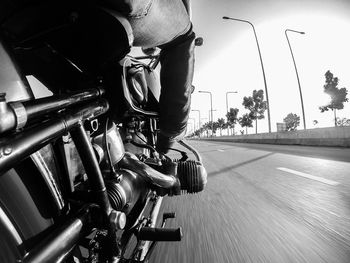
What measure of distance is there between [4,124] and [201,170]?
1.68m

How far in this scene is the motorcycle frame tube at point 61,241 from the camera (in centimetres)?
61

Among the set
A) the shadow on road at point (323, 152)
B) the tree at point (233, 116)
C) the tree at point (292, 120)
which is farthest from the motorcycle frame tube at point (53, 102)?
the tree at point (292, 120)

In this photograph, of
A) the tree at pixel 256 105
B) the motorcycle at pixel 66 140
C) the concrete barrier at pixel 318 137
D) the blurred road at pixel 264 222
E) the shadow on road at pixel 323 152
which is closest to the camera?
the motorcycle at pixel 66 140

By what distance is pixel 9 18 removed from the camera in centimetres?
81

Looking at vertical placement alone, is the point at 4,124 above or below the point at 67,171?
above

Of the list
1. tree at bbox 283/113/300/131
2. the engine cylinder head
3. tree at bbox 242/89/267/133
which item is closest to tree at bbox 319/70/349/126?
tree at bbox 242/89/267/133

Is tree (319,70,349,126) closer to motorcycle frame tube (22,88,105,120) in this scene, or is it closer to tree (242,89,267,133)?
tree (242,89,267,133)

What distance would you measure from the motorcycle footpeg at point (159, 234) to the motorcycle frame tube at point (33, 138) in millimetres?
679

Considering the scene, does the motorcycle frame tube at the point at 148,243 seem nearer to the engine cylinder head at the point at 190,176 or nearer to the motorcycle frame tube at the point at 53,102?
the engine cylinder head at the point at 190,176

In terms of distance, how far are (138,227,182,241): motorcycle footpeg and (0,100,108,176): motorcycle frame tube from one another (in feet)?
2.23

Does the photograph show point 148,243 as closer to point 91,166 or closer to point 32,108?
point 91,166

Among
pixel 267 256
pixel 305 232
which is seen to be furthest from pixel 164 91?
pixel 305 232

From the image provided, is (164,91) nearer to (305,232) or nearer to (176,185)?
(176,185)

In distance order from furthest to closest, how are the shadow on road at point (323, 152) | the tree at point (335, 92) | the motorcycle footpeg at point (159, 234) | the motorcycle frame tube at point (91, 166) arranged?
the tree at point (335, 92), the shadow on road at point (323, 152), the motorcycle footpeg at point (159, 234), the motorcycle frame tube at point (91, 166)
